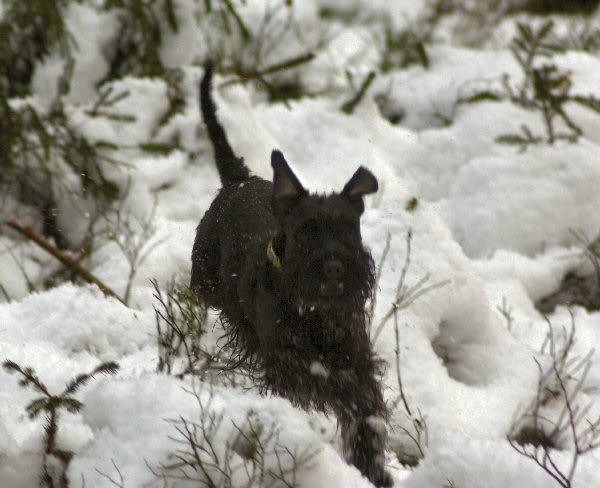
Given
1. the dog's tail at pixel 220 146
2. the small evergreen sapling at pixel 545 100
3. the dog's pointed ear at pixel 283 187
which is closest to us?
the dog's pointed ear at pixel 283 187

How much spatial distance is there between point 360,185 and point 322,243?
0.31 m

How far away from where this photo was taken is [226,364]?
3.30 metres

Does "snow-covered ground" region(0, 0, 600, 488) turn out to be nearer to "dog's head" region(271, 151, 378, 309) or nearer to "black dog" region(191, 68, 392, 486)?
"black dog" region(191, 68, 392, 486)

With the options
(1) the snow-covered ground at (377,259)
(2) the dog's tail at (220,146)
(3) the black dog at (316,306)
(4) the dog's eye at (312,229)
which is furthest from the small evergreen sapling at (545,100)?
(4) the dog's eye at (312,229)

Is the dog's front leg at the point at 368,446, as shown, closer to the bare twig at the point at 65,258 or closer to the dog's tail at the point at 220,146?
the dog's tail at the point at 220,146

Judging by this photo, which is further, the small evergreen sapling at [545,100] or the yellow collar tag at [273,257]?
the small evergreen sapling at [545,100]

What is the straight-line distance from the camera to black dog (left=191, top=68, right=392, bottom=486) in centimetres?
253

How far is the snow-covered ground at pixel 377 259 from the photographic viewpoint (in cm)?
234

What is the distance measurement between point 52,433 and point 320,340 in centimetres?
103

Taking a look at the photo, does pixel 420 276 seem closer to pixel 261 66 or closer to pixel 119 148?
pixel 119 148

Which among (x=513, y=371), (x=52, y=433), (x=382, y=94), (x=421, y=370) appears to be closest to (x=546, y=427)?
(x=513, y=371)

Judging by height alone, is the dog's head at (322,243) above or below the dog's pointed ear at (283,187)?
below

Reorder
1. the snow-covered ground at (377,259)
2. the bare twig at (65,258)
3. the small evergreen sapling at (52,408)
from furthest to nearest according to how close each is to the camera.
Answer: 1. the bare twig at (65,258)
2. the snow-covered ground at (377,259)
3. the small evergreen sapling at (52,408)

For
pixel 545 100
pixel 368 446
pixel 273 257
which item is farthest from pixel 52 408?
pixel 545 100
